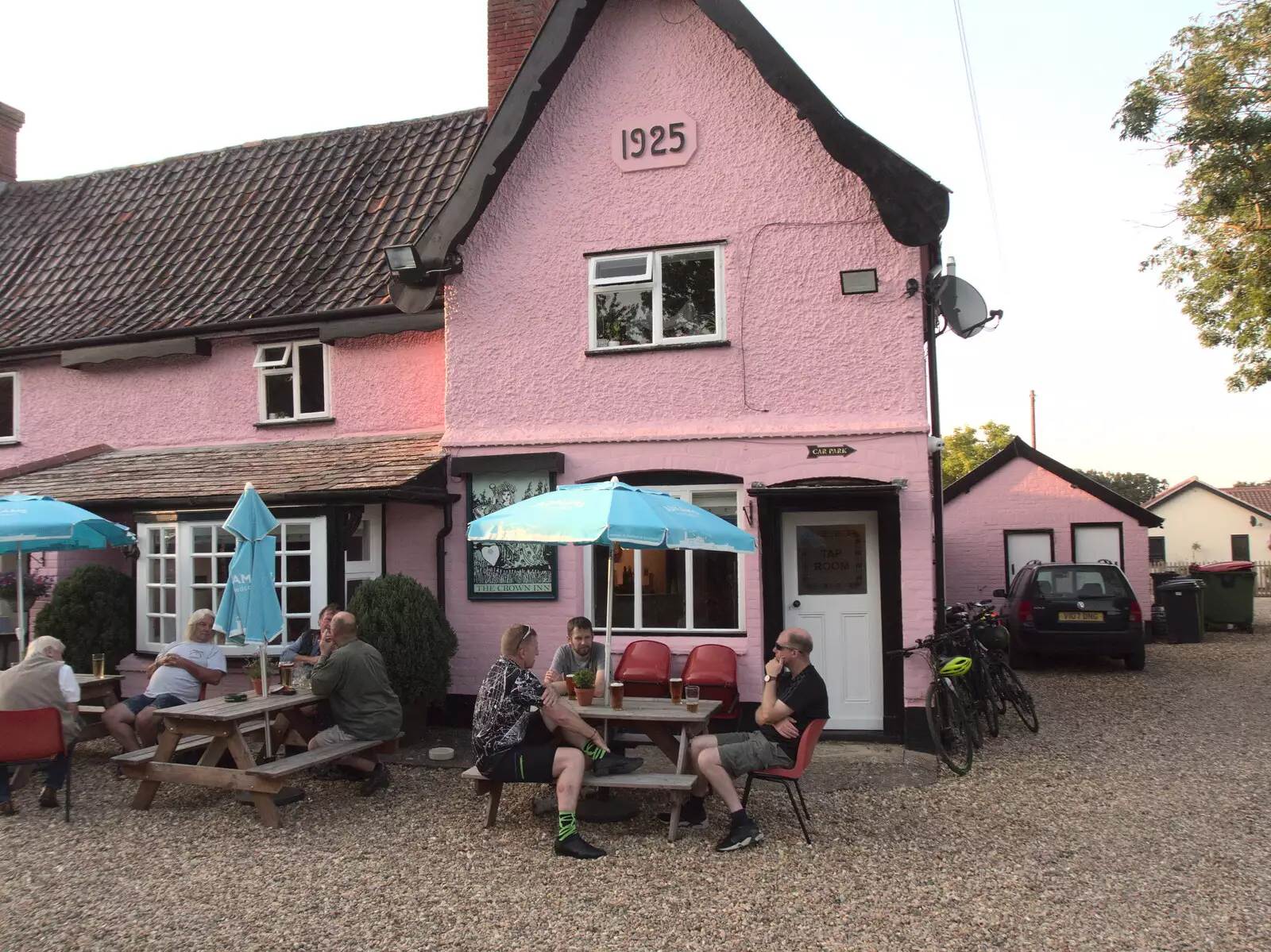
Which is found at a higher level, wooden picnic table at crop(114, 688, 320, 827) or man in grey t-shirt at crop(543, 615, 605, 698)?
man in grey t-shirt at crop(543, 615, 605, 698)

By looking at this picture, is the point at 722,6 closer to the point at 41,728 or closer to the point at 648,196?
the point at 648,196

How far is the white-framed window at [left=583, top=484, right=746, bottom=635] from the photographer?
10375mm

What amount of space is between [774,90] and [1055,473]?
14.3 meters

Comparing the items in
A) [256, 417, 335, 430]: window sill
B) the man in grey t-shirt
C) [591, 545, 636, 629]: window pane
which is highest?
[256, 417, 335, 430]: window sill

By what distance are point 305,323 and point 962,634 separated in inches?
324

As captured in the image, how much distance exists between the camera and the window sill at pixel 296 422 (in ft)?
41.1

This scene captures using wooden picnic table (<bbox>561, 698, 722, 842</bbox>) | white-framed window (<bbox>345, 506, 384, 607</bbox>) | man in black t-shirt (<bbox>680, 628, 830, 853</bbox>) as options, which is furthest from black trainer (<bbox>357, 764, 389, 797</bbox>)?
white-framed window (<bbox>345, 506, 384, 607</bbox>)

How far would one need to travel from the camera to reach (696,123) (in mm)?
10586

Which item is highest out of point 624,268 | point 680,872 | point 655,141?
point 655,141

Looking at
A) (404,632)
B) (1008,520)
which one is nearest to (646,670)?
(404,632)

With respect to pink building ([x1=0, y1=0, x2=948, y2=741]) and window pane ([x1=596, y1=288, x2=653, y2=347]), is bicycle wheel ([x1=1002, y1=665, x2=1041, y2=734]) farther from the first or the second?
window pane ([x1=596, y1=288, x2=653, y2=347])

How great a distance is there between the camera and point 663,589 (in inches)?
415

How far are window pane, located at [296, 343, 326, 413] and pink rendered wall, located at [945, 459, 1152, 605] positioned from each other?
1447 cm

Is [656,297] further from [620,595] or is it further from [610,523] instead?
[610,523]
